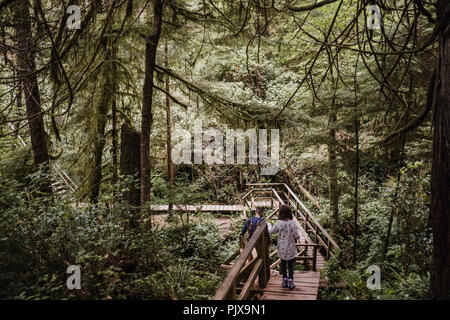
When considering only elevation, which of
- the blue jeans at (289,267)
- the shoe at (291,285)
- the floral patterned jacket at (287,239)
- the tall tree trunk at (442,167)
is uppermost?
the tall tree trunk at (442,167)

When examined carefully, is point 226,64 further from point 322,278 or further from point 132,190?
point 322,278

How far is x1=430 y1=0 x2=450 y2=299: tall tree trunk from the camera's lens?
2.61 meters

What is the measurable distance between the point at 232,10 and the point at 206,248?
7338 mm

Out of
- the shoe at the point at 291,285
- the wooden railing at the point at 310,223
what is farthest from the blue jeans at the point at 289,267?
the wooden railing at the point at 310,223

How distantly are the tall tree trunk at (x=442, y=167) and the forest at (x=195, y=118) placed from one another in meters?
0.01

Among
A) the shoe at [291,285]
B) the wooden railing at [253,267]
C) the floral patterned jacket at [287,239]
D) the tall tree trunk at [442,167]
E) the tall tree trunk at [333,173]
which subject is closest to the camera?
the tall tree trunk at [442,167]

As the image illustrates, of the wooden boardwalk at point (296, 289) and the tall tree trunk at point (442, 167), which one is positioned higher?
the tall tree trunk at point (442, 167)

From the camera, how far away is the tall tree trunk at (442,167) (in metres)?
2.61

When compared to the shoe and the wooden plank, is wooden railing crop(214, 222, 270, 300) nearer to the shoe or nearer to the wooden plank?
the wooden plank

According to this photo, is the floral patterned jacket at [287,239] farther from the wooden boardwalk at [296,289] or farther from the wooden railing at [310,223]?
the wooden railing at [310,223]

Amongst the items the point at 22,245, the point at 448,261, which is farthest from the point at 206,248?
the point at 448,261

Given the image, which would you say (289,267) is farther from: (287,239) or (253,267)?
(253,267)

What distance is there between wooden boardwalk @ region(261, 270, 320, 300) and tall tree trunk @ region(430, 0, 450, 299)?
2.49 m

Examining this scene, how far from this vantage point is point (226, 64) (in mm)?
18812
